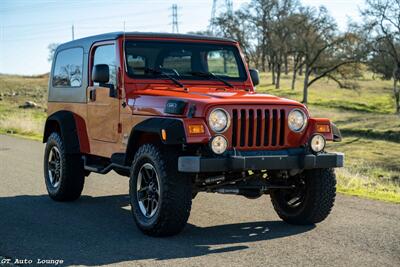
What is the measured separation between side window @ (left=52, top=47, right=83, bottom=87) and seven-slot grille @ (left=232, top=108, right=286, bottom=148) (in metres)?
3.16

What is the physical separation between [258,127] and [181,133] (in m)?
0.87

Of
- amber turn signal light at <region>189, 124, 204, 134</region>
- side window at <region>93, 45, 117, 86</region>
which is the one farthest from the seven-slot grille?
side window at <region>93, 45, 117, 86</region>

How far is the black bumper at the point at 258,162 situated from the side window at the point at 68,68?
10.9ft

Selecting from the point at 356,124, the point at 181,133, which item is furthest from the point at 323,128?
the point at 356,124

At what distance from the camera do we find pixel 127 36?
7.86 meters

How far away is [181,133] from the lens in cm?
612

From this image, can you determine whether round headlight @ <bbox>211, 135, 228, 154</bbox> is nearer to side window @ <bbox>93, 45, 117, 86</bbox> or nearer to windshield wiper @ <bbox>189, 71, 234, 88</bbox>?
windshield wiper @ <bbox>189, 71, 234, 88</bbox>

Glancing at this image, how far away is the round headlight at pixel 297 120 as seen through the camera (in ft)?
22.0

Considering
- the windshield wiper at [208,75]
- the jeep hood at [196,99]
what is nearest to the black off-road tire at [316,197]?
the jeep hood at [196,99]

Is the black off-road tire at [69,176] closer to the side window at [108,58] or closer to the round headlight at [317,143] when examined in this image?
the side window at [108,58]

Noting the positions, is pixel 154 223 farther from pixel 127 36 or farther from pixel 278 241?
pixel 127 36

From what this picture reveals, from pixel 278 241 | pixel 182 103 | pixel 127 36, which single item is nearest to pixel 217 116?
pixel 182 103

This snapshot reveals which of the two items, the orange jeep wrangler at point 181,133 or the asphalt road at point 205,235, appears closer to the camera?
the asphalt road at point 205,235

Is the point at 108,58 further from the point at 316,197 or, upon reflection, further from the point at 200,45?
the point at 316,197
